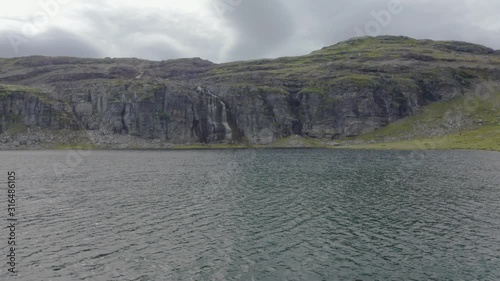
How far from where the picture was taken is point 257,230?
146ft

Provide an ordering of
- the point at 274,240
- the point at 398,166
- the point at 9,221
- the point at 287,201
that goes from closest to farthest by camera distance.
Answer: the point at 274,240 < the point at 9,221 < the point at 287,201 < the point at 398,166

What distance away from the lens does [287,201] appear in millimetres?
61406

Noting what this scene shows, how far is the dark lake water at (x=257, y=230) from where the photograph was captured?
106 ft

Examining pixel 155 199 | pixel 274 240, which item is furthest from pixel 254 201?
pixel 274 240

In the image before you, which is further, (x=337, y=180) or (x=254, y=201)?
(x=337, y=180)

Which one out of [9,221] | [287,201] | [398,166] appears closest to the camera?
[9,221]

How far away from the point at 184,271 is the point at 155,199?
105 feet

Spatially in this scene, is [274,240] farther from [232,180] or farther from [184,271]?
[232,180]

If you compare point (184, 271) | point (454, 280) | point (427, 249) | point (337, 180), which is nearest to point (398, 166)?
point (337, 180)

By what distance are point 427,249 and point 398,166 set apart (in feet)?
266

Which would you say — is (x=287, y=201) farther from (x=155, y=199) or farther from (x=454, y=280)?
(x=454, y=280)

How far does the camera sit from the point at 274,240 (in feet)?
133

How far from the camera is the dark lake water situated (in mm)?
32281

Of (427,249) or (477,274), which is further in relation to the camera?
Answer: (427,249)
